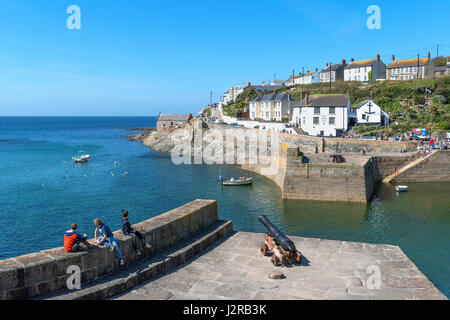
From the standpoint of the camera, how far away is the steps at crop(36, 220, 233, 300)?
7074 millimetres

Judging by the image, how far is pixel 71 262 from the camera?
24.0ft

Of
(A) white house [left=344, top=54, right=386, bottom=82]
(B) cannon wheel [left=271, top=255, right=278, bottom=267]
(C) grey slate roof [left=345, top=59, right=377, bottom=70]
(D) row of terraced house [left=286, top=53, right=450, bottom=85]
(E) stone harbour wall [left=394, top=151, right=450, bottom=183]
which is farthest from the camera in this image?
(C) grey slate roof [left=345, top=59, right=377, bottom=70]

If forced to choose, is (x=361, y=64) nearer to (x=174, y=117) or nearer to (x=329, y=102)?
(x=329, y=102)

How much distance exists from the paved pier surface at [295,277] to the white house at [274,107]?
184 ft

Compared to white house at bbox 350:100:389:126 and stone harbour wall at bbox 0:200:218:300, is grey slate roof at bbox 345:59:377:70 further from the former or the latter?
stone harbour wall at bbox 0:200:218:300

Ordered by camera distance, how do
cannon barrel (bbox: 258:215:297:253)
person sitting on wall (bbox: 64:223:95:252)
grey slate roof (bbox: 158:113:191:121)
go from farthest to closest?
grey slate roof (bbox: 158:113:191:121)
cannon barrel (bbox: 258:215:297:253)
person sitting on wall (bbox: 64:223:95:252)

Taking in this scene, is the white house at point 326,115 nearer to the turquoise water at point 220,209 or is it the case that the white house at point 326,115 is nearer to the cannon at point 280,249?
the turquoise water at point 220,209

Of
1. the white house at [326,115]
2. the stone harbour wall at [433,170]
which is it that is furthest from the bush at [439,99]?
the stone harbour wall at [433,170]

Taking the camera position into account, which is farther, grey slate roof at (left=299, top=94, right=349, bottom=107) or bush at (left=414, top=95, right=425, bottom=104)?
bush at (left=414, top=95, right=425, bottom=104)

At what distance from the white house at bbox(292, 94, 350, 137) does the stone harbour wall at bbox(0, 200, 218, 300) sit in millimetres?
42751

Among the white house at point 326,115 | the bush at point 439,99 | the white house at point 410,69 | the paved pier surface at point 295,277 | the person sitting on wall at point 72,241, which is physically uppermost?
the white house at point 410,69

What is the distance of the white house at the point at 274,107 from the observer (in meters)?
65.8

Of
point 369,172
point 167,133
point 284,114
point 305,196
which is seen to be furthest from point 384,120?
point 167,133

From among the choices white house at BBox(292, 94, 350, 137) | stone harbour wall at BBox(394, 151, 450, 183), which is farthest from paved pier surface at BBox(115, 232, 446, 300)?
white house at BBox(292, 94, 350, 137)
